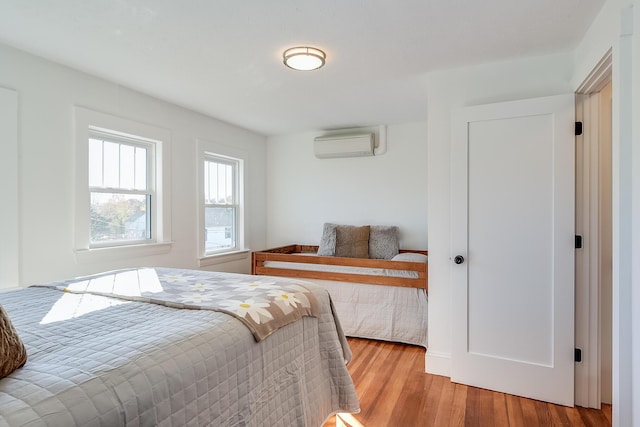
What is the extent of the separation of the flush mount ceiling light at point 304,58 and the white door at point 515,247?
3.47 ft

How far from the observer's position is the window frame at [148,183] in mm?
2434

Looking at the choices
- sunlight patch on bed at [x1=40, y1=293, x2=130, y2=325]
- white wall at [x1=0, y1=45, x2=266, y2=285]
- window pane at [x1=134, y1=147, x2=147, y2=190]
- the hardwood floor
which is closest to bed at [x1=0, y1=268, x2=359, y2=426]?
sunlight patch on bed at [x1=40, y1=293, x2=130, y2=325]

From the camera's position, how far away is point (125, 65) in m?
2.32

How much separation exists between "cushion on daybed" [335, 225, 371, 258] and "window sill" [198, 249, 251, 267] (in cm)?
124

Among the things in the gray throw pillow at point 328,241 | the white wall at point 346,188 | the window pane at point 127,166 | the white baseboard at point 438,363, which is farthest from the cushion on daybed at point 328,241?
the window pane at point 127,166

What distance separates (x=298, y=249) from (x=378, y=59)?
288 cm

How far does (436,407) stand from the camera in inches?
81.0

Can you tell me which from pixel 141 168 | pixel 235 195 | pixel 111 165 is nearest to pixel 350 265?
pixel 235 195

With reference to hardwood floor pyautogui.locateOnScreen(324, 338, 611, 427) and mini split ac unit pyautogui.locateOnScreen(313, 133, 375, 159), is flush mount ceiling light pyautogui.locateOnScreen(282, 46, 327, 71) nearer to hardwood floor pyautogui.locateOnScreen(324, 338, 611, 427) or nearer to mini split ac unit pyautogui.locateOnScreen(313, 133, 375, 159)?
mini split ac unit pyautogui.locateOnScreen(313, 133, 375, 159)

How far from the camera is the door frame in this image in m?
2.05

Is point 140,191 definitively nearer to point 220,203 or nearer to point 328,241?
point 220,203

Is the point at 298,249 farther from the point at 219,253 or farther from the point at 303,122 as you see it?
the point at 303,122

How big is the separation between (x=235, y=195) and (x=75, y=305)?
2991 millimetres

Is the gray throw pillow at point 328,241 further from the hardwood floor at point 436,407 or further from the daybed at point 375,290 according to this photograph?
the hardwood floor at point 436,407
